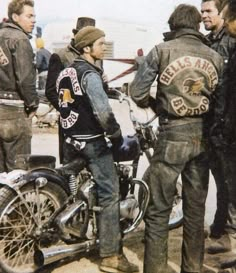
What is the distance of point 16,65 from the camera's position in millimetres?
4969

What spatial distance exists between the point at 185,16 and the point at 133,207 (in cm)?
155

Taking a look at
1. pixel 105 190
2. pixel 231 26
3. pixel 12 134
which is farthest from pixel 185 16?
pixel 12 134

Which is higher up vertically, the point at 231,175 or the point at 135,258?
the point at 231,175

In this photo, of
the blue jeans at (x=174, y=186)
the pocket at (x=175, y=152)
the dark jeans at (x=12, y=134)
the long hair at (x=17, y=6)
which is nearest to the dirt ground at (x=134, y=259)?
the blue jeans at (x=174, y=186)

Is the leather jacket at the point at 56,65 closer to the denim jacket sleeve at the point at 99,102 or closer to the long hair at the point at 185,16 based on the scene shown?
the denim jacket sleeve at the point at 99,102

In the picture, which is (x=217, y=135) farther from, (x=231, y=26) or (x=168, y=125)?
(x=231, y=26)

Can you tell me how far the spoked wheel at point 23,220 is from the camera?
410cm

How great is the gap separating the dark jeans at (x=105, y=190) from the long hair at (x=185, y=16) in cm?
102

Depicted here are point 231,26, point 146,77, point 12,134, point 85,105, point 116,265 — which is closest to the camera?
point 231,26

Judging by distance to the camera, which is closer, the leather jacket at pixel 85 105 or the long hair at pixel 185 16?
the long hair at pixel 185 16

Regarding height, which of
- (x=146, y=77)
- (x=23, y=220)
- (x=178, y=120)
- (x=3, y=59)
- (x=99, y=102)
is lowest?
(x=23, y=220)

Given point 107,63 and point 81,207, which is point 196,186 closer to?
point 81,207

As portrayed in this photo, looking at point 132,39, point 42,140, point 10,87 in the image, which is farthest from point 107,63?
point 10,87

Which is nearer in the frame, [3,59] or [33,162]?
[33,162]
